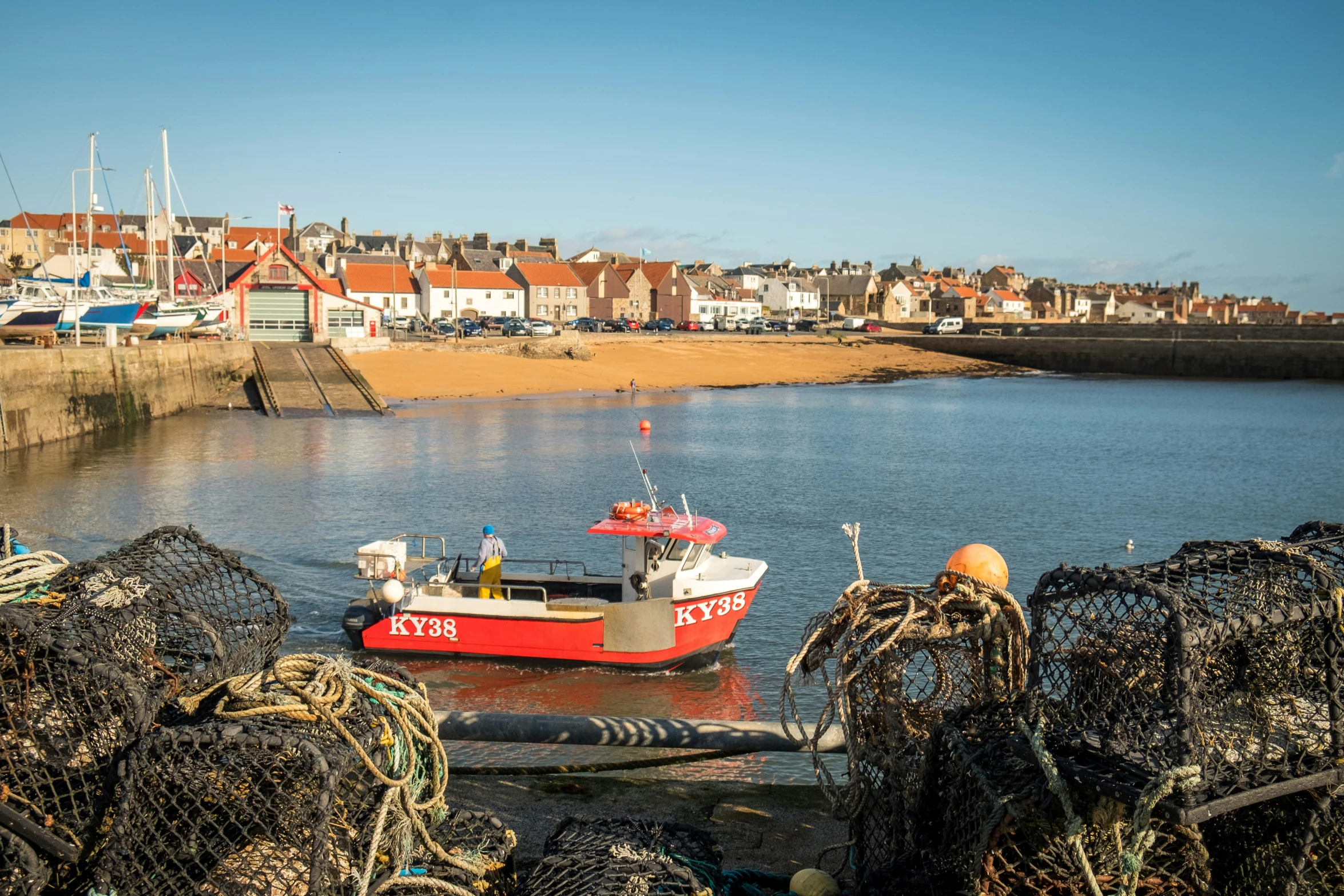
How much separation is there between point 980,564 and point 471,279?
7285cm

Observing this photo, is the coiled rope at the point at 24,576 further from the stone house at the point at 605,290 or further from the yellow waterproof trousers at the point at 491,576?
the stone house at the point at 605,290

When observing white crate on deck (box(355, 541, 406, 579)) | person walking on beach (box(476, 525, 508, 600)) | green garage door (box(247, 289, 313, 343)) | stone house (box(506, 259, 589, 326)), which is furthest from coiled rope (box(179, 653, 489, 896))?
stone house (box(506, 259, 589, 326))

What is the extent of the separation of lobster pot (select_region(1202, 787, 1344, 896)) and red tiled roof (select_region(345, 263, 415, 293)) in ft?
236

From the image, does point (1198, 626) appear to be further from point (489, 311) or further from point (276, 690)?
point (489, 311)

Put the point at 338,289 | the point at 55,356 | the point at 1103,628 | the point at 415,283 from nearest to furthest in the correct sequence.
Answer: the point at 1103,628
the point at 55,356
the point at 338,289
the point at 415,283

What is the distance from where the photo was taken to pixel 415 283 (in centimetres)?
7525

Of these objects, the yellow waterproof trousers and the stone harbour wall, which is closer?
the yellow waterproof trousers

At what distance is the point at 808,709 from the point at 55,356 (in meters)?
29.0

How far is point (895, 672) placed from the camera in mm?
4184

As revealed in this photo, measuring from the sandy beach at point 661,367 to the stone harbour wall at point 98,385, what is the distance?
714 cm

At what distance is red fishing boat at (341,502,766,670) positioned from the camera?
13047 mm

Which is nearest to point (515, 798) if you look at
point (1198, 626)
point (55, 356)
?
point (1198, 626)

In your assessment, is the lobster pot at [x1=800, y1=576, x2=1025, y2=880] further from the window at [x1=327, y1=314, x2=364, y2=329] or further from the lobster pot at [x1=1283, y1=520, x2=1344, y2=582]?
the window at [x1=327, y1=314, x2=364, y2=329]

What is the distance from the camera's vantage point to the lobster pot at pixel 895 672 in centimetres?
410
